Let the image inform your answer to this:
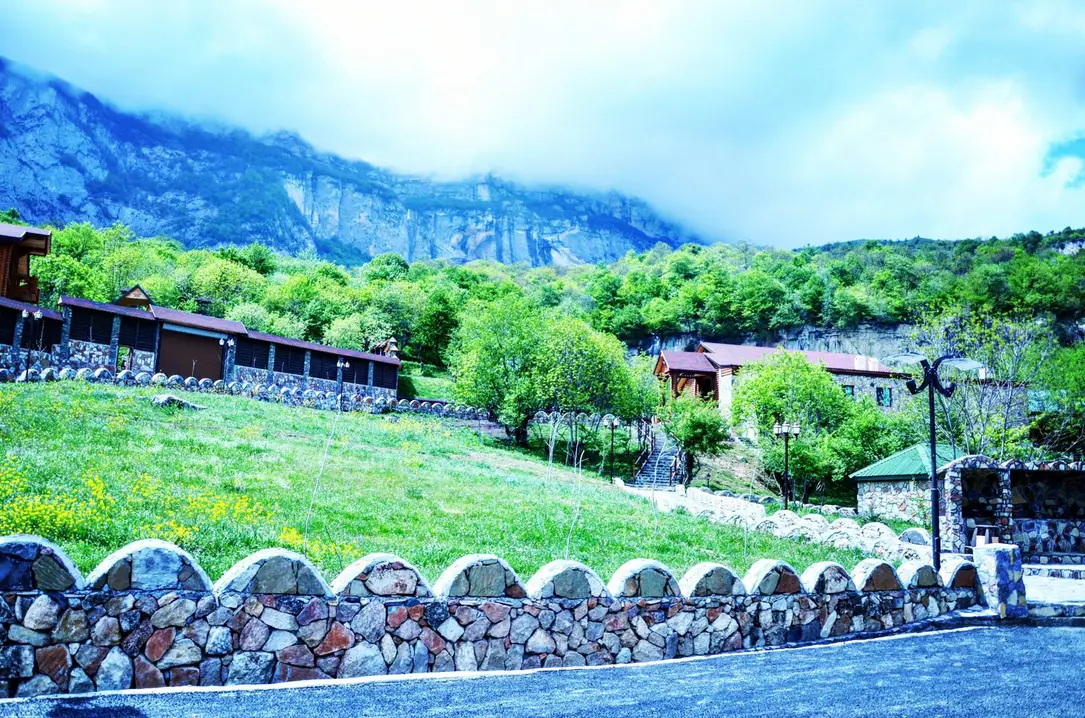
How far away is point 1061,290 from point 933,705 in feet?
248

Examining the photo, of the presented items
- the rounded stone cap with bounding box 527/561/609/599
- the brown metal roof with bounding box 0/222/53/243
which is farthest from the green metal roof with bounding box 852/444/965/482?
the brown metal roof with bounding box 0/222/53/243

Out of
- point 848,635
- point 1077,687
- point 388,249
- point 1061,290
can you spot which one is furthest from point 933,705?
point 388,249

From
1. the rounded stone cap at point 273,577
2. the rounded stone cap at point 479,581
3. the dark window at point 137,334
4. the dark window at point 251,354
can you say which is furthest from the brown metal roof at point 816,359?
the rounded stone cap at point 273,577

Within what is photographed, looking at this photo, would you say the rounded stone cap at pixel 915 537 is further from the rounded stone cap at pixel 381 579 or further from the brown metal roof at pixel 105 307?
the brown metal roof at pixel 105 307

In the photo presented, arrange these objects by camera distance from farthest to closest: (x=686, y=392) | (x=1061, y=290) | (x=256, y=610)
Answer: (x=1061, y=290), (x=686, y=392), (x=256, y=610)

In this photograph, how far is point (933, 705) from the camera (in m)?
5.82

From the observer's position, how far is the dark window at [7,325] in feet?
90.4

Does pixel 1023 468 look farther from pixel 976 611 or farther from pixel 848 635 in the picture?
pixel 848 635

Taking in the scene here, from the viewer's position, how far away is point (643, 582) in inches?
284

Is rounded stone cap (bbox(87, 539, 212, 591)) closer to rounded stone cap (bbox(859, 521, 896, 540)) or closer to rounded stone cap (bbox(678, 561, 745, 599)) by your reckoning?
rounded stone cap (bbox(678, 561, 745, 599))

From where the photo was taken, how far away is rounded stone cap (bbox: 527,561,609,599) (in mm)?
6688

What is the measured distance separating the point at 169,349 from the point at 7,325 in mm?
10457

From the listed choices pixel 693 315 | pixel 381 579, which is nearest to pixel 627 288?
pixel 693 315

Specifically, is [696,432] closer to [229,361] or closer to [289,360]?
[289,360]
